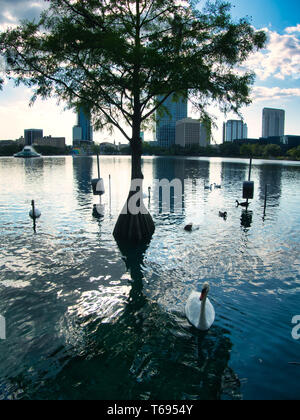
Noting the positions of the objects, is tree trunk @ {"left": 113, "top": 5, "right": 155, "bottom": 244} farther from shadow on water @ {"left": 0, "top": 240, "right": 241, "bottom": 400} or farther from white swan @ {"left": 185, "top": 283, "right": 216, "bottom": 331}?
white swan @ {"left": 185, "top": 283, "right": 216, "bottom": 331}

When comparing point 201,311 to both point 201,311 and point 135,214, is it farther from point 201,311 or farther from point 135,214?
point 135,214

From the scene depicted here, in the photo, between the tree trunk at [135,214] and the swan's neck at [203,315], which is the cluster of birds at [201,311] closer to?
the swan's neck at [203,315]

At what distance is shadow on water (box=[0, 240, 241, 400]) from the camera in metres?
7.41

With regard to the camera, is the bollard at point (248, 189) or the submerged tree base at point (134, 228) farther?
the bollard at point (248, 189)

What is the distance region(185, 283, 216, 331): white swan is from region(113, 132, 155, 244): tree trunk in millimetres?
9446

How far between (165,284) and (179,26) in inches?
584

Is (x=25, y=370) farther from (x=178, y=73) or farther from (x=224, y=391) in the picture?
(x=178, y=73)

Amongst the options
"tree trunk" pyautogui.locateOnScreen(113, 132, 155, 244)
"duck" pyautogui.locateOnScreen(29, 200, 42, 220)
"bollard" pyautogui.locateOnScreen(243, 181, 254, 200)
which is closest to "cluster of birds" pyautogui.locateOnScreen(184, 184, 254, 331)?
"tree trunk" pyautogui.locateOnScreen(113, 132, 155, 244)

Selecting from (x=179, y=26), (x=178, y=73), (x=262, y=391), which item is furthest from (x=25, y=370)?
(x=179, y=26)

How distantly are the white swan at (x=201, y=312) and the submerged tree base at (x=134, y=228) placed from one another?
9.45 meters

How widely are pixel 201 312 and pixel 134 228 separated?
35.4 ft

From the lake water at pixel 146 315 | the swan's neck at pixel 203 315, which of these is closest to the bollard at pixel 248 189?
the lake water at pixel 146 315

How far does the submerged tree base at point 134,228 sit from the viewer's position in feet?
65.6

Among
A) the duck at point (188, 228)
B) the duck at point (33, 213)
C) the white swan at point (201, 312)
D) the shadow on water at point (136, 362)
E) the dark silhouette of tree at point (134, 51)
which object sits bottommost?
the shadow on water at point (136, 362)
